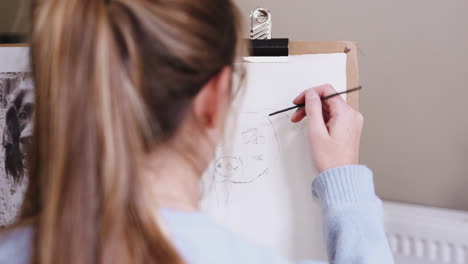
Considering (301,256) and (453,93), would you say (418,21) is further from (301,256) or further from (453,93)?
(301,256)

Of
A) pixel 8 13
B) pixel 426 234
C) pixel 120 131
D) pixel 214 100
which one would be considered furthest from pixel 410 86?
pixel 8 13

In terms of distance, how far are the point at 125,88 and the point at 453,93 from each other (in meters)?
0.77

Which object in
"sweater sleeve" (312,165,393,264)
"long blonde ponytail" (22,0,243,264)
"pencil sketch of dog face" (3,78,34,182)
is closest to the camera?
"long blonde ponytail" (22,0,243,264)

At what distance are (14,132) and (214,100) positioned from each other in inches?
21.8

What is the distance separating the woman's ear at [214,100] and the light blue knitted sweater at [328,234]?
0.11 meters

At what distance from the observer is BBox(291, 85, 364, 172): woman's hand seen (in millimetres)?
677

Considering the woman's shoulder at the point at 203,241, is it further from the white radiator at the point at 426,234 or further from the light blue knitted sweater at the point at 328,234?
the white radiator at the point at 426,234

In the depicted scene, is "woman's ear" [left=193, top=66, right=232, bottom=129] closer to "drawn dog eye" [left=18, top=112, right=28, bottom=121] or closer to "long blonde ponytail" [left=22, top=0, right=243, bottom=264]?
"long blonde ponytail" [left=22, top=0, right=243, bottom=264]

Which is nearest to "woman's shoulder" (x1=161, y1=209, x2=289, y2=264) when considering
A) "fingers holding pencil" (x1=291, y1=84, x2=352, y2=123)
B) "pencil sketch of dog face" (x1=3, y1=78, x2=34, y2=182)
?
"fingers holding pencil" (x1=291, y1=84, x2=352, y2=123)

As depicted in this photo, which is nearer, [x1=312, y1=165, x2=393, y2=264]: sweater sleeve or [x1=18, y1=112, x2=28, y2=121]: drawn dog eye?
[x1=312, y1=165, x2=393, y2=264]: sweater sleeve

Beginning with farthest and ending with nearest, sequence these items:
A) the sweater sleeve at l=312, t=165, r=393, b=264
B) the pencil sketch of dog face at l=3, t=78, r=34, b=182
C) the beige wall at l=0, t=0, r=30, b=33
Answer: the beige wall at l=0, t=0, r=30, b=33 → the pencil sketch of dog face at l=3, t=78, r=34, b=182 → the sweater sleeve at l=312, t=165, r=393, b=264

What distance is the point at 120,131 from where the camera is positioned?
1.29 feet

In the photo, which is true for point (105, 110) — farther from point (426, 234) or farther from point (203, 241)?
point (426, 234)

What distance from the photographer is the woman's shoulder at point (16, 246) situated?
44 centimetres
